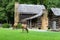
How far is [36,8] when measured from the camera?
5566 centimetres

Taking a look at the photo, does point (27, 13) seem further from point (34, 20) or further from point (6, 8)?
point (6, 8)

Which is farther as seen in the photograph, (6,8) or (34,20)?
(6,8)

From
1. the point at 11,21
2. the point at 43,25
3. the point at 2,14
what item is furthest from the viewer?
the point at 11,21

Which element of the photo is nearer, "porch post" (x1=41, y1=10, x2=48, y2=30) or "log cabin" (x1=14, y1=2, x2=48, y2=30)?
"porch post" (x1=41, y1=10, x2=48, y2=30)

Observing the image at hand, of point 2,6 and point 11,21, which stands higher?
point 2,6

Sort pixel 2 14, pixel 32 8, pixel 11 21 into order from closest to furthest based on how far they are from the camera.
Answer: pixel 32 8 < pixel 2 14 < pixel 11 21

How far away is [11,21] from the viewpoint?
6581cm

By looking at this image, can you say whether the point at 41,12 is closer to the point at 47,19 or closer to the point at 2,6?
the point at 47,19

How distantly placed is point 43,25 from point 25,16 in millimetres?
5709

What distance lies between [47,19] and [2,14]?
13.4 meters

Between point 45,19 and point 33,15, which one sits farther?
point 33,15

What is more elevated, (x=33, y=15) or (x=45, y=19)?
(x=33, y=15)

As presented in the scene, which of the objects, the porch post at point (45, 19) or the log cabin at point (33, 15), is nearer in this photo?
the porch post at point (45, 19)

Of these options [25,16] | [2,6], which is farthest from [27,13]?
[2,6]
